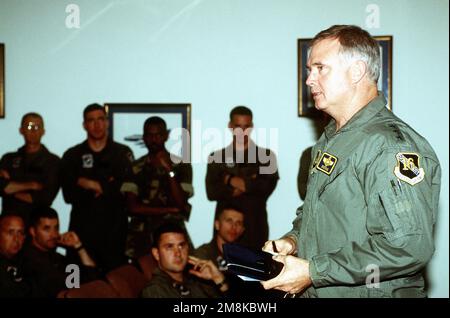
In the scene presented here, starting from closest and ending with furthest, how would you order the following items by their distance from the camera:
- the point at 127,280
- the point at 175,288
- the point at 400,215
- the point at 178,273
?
the point at 400,215 < the point at 175,288 < the point at 178,273 < the point at 127,280

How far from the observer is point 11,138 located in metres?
3.60

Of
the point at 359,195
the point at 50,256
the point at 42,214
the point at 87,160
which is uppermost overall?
the point at 87,160

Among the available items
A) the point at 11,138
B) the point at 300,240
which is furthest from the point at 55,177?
the point at 300,240

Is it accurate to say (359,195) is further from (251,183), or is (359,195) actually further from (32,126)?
(32,126)

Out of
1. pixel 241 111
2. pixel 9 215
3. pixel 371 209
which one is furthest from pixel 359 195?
pixel 9 215

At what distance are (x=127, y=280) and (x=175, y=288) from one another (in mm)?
374

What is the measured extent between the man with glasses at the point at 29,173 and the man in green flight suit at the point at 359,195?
235 centimetres

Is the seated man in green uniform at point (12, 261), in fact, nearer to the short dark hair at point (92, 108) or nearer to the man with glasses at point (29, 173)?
the man with glasses at point (29, 173)

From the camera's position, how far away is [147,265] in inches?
128

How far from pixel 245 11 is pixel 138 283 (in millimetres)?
1775

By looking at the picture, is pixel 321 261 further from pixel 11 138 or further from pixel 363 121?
pixel 11 138

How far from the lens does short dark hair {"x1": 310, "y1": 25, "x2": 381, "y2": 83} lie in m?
1.47

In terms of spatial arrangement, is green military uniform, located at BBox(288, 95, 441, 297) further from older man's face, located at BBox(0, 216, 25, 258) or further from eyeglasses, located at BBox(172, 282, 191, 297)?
older man's face, located at BBox(0, 216, 25, 258)

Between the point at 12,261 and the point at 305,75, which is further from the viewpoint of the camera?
the point at 305,75
